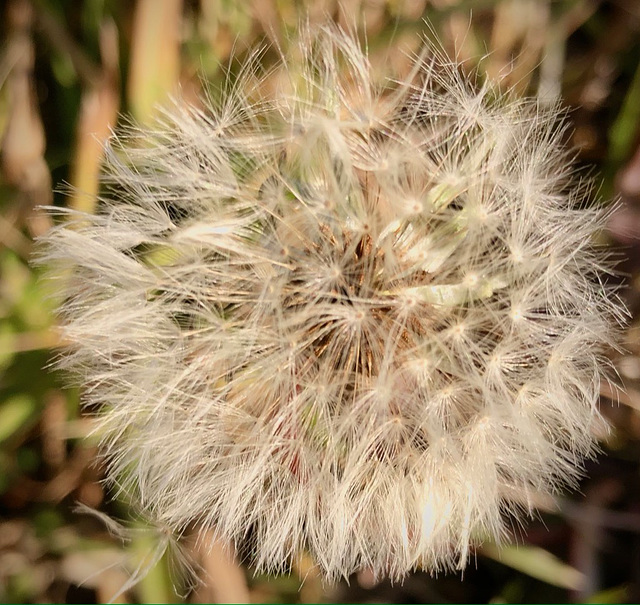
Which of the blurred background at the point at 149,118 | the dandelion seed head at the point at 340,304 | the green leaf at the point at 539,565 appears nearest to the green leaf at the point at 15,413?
the blurred background at the point at 149,118

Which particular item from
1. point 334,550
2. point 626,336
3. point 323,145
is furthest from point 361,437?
point 626,336

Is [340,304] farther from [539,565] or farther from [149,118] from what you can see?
[539,565]

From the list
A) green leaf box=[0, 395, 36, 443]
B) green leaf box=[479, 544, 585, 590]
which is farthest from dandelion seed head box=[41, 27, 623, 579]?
green leaf box=[479, 544, 585, 590]

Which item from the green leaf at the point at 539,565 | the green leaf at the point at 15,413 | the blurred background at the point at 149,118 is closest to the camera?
the blurred background at the point at 149,118

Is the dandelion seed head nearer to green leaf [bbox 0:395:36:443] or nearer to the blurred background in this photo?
the blurred background

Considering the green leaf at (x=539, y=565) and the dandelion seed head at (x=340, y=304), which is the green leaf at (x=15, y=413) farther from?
the green leaf at (x=539, y=565)

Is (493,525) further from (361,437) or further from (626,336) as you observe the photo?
(626,336)
